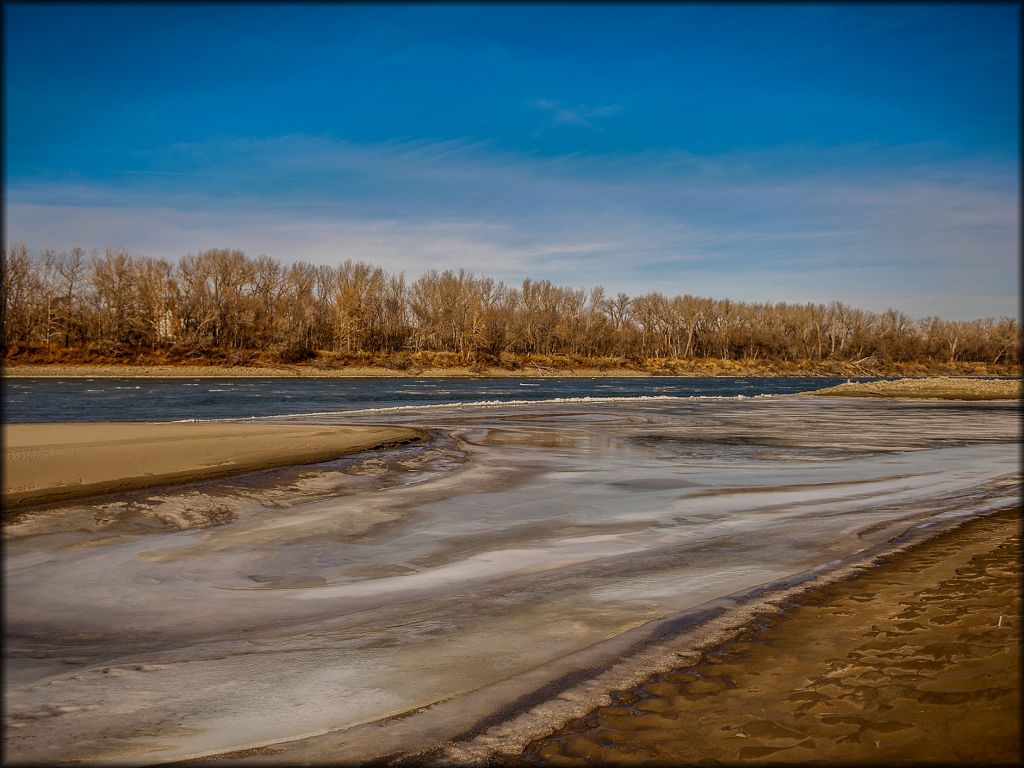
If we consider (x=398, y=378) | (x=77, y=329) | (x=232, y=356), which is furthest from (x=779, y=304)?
(x=77, y=329)

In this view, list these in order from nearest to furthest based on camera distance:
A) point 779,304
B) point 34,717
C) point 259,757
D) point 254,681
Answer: point 259,757
point 34,717
point 254,681
point 779,304

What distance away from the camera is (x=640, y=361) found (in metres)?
109

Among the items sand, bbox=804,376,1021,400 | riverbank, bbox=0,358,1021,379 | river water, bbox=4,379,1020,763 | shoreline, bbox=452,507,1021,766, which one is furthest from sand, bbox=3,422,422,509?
riverbank, bbox=0,358,1021,379

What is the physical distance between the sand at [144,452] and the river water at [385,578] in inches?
30.0

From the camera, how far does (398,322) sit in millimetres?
102562

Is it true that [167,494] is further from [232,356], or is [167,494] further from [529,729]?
[232,356]

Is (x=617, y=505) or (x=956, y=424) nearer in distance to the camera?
(x=617, y=505)

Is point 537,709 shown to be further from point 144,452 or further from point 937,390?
point 937,390

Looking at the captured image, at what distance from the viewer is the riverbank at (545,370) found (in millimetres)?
A: 70188

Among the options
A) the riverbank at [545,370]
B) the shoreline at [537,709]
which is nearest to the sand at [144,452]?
the shoreline at [537,709]

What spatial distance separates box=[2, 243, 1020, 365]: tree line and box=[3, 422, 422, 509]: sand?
6748cm

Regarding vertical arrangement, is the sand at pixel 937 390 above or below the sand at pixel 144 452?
above

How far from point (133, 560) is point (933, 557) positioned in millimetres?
7737

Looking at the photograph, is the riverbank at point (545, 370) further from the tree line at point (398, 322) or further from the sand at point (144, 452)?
the sand at point (144, 452)
